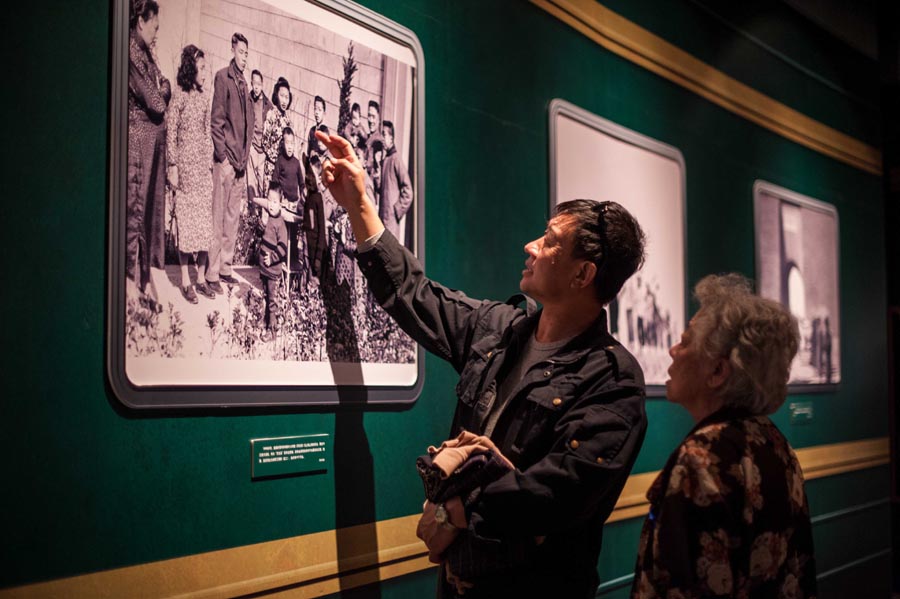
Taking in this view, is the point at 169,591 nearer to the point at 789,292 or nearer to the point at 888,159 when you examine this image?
the point at 789,292

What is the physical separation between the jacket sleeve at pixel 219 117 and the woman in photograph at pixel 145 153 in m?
0.17

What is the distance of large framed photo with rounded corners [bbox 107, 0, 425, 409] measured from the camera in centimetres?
254

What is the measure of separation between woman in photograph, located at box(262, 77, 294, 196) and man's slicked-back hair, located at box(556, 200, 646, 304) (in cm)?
96

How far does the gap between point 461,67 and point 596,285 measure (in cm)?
138

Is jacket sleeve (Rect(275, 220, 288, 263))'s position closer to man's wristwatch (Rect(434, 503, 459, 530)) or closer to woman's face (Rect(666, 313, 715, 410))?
man's wristwatch (Rect(434, 503, 459, 530))

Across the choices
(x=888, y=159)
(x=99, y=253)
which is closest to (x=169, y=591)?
(x=99, y=253)

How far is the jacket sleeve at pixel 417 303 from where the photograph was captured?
297cm

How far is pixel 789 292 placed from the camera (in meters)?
6.26

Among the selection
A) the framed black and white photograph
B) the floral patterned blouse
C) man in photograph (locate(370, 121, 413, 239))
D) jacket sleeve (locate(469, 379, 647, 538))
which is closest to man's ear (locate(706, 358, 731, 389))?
the floral patterned blouse

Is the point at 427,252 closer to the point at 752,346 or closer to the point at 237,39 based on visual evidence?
the point at 237,39

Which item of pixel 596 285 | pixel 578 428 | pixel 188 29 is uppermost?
pixel 188 29

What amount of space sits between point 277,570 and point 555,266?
1.28 m

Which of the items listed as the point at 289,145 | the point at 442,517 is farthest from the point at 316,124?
the point at 442,517

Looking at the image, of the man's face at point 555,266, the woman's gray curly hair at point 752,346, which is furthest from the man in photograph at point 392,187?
the woman's gray curly hair at point 752,346
